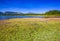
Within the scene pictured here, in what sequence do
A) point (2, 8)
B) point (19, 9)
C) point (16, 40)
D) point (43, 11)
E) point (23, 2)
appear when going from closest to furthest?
1. point (16, 40)
2. point (2, 8)
3. point (23, 2)
4. point (19, 9)
5. point (43, 11)

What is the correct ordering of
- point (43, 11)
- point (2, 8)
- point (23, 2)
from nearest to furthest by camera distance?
point (2, 8)
point (23, 2)
point (43, 11)

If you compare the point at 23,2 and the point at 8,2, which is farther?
the point at 23,2

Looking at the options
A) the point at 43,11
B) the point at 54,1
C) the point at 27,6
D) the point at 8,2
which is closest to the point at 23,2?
the point at 27,6

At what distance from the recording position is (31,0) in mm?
3152

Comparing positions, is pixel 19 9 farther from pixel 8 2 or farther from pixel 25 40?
pixel 25 40

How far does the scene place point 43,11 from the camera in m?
3.64

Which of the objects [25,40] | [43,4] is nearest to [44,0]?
[43,4]

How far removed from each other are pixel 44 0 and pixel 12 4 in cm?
120

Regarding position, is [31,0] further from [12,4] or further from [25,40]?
[25,40]

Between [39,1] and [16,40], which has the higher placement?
[39,1]

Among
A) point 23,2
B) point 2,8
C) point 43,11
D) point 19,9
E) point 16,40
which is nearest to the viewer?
point 16,40

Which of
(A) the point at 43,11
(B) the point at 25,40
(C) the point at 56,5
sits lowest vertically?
(B) the point at 25,40

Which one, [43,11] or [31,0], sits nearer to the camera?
[31,0]

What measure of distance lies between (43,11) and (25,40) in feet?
6.72
